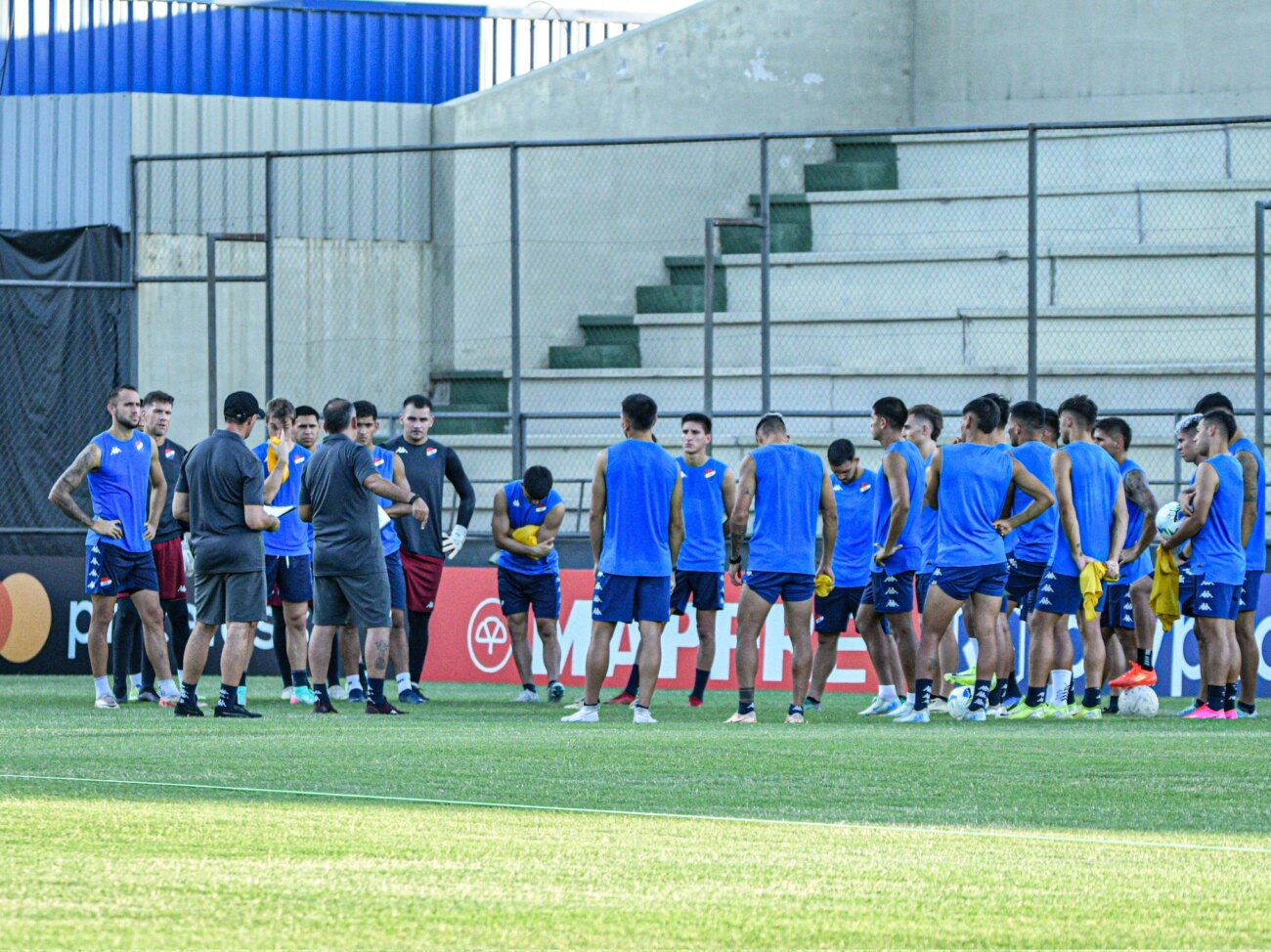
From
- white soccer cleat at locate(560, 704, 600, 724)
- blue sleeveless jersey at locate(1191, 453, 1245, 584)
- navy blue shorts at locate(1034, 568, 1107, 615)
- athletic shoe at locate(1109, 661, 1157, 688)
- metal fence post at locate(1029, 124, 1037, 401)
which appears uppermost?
metal fence post at locate(1029, 124, 1037, 401)

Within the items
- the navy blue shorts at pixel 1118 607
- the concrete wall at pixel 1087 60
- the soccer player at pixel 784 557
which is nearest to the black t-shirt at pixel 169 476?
the soccer player at pixel 784 557

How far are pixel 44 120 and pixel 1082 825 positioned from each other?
1957cm

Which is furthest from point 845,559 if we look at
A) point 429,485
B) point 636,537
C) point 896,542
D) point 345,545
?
point 345,545

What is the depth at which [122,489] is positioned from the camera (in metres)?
14.7

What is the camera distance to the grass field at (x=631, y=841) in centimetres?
543

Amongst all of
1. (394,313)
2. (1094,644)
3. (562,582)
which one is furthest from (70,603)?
(1094,644)

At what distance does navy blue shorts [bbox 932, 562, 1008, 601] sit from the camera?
43.4 ft

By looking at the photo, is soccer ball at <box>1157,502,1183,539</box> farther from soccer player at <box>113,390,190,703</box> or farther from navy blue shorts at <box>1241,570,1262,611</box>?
soccer player at <box>113,390,190,703</box>

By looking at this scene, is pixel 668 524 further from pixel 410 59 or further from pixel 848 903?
pixel 410 59

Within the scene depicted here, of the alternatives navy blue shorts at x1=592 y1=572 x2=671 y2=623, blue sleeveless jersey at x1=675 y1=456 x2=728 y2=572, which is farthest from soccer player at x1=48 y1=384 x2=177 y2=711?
blue sleeveless jersey at x1=675 y1=456 x2=728 y2=572

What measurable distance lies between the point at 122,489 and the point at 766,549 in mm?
4420

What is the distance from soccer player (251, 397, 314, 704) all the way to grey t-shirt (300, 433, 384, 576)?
1.67 meters

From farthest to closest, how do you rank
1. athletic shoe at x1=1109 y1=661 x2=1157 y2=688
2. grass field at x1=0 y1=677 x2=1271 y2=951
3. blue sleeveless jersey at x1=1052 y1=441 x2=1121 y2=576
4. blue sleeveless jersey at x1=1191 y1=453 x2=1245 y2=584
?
athletic shoe at x1=1109 y1=661 x2=1157 y2=688
blue sleeveless jersey at x1=1052 y1=441 x2=1121 y2=576
blue sleeveless jersey at x1=1191 y1=453 x2=1245 y2=584
grass field at x1=0 y1=677 x2=1271 y2=951

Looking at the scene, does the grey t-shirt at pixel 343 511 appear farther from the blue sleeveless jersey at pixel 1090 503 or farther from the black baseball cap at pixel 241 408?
the blue sleeveless jersey at pixel 1090 503
